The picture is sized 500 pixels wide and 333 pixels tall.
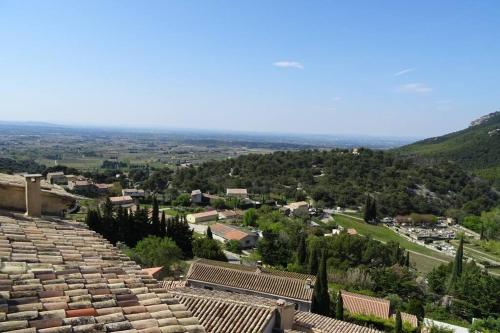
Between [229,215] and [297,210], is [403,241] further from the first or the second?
[229,215]

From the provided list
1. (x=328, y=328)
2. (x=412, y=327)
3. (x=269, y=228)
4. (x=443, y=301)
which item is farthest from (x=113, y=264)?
(x=269, y=228)

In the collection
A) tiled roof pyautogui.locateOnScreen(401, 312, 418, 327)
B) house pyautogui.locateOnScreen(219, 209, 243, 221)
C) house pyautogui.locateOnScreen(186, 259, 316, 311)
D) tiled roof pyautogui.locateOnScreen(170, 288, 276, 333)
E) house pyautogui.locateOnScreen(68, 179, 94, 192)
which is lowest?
house pyautogui.locateOnScreen(219, 209, 243, 221)

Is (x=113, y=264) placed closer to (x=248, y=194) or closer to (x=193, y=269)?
(x=193, y=269)

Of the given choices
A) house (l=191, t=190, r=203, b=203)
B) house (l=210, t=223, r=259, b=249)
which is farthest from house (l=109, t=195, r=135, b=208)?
house (l=210, t=223, r=259, b=249)

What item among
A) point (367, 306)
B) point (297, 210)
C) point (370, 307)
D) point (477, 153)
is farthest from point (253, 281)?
point (477, 153)

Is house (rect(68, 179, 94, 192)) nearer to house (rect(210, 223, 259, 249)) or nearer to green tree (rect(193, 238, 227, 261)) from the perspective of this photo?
house (rect(210, 223, 259, 249))

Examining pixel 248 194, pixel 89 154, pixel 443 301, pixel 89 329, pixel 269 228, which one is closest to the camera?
pixel 89 329

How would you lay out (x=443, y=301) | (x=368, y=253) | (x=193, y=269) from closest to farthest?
(x=193, y=269) < (x=443, y=301) < (x=368, y=253)
